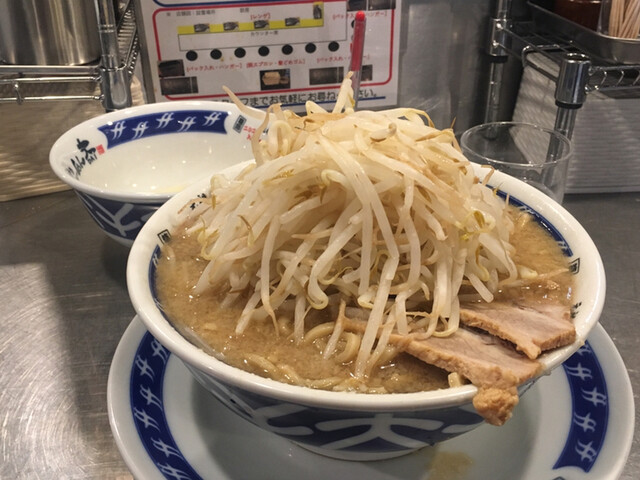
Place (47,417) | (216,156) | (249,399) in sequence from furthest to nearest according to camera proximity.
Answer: (216,156) < (47,417) < (249,399)

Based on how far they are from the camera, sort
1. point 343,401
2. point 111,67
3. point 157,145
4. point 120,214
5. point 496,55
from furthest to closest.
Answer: point 496,55, point 157,145, point 111,67, point 120,214, point 343,401

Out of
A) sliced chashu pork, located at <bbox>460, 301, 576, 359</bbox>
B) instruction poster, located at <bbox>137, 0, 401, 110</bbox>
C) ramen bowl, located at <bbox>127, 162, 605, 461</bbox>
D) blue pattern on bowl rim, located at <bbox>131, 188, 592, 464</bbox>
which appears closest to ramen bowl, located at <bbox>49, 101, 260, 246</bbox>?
instruction poster, located at <bbox>137, 0, 401, 110</bbox>

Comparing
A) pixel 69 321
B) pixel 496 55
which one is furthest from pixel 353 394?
pixel 496 55

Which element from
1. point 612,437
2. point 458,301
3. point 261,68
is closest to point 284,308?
point 458,301

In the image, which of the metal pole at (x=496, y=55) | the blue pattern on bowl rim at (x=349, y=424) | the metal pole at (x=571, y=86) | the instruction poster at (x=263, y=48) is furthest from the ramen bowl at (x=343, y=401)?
the metal pole at (x=496, y=55)

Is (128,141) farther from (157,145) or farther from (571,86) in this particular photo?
(571,86)

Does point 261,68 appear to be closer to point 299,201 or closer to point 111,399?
point 299,201
